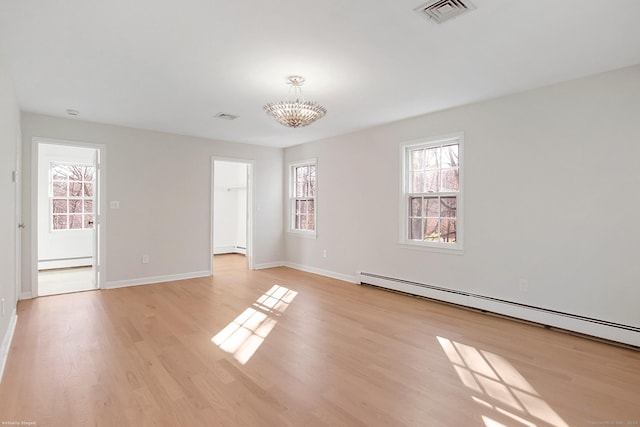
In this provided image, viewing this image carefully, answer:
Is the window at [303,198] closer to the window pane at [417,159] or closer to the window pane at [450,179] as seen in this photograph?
the window pane at [417,159]

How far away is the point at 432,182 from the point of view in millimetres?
4711

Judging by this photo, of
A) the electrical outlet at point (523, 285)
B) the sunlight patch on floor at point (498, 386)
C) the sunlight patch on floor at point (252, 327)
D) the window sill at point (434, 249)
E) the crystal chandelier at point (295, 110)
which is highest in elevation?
the crystal chandelier at point (295, 110)

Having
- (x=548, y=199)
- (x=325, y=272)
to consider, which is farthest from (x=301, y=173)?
(x=548, y=199)

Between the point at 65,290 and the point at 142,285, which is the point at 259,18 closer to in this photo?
the point at 142,285

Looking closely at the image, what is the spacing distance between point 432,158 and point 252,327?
10.4 feet

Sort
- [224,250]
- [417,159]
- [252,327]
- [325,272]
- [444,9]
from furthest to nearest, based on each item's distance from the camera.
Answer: [224,250]
[325,272]
[417,159]
[252,327]
[444,9]

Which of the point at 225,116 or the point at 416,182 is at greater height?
the point at 225,116

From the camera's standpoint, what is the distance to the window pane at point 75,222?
6.96 meters

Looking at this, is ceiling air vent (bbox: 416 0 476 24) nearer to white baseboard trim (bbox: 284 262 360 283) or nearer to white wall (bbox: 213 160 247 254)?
white baseboard trim (bbox: 284 262 360 283)

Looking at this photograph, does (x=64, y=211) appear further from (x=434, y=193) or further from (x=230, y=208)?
(x=434, y=193)

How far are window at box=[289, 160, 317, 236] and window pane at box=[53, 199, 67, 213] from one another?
4.47 metres

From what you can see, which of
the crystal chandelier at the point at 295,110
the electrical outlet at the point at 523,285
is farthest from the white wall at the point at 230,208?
the electrical outlet at the point at 523,285

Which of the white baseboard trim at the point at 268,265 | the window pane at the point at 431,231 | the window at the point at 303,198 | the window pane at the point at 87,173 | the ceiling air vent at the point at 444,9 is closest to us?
the ceiling air vent at the point at 444,9

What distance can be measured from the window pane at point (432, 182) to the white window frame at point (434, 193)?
8cm
